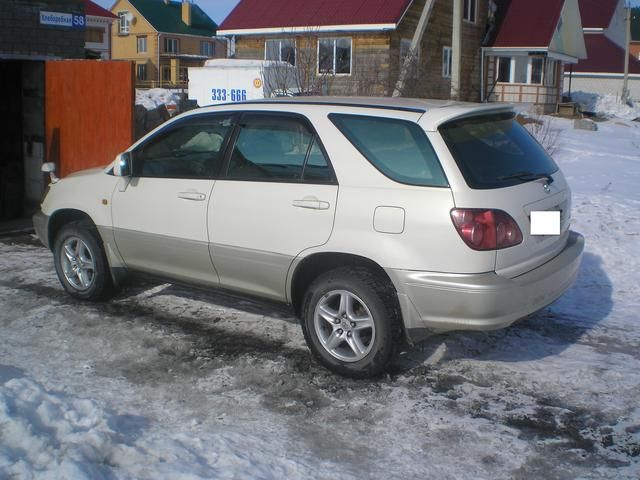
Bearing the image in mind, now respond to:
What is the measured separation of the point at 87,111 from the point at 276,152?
18.3ft

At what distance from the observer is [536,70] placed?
108 feet

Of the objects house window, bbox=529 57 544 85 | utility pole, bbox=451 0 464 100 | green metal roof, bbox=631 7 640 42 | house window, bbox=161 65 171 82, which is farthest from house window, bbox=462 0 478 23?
green metal roof, bbox=631 7 640 42

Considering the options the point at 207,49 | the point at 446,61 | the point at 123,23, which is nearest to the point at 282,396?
the point at 446,61

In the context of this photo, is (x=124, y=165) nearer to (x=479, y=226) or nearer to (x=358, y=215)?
(x=358, y=215)

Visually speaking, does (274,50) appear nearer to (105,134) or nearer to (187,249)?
(105,134)

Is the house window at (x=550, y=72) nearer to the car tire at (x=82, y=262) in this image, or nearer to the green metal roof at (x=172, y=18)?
the car tire at (x=82, y=262)

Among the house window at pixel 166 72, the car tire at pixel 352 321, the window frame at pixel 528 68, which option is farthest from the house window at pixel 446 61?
the house window at pixel 166 72

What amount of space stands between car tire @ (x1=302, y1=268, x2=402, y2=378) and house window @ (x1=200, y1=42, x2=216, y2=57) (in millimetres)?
65028

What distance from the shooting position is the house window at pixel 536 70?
32.6 metres

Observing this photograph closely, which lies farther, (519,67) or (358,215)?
(519,67)

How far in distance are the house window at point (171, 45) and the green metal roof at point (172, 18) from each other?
0.73 meters

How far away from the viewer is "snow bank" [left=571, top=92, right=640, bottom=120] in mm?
34438

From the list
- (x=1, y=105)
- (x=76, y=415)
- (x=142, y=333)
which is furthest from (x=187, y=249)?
(x=1, y=105)

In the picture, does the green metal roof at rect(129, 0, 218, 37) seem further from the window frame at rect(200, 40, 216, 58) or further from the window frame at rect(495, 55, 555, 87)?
the window frame at rect(495, 55, 555, 87)
